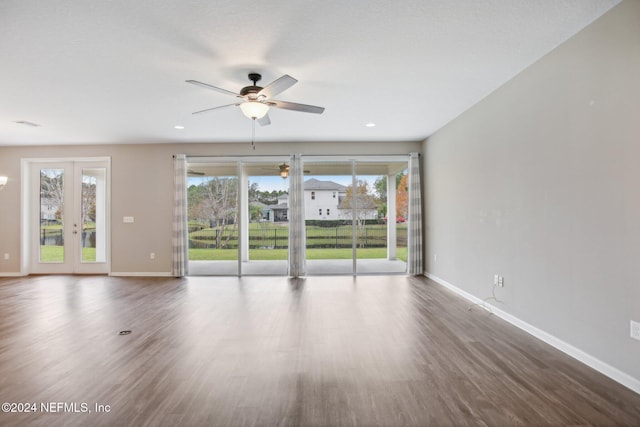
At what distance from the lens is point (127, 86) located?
360cm

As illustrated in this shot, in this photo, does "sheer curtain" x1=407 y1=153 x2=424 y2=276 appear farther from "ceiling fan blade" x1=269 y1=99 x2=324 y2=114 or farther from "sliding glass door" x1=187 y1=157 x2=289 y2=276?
"ceiling fan blade" x1=269 y1=99 x2=324 y2=114

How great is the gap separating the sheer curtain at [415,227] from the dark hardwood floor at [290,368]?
1.89 m

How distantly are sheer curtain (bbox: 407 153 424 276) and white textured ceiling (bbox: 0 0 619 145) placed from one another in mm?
1799

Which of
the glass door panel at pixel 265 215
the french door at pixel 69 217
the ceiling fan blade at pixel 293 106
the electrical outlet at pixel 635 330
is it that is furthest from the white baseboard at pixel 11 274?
the electrical outlet at pixel 635 330

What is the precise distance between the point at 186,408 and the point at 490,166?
4075 millimetres

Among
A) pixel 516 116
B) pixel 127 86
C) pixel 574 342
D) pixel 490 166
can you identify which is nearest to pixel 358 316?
pixel 574 342

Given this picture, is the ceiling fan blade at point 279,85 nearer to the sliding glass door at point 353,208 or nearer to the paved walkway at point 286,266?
the sliding glass door at point 353,208

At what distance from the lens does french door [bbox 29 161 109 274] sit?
6.58 meters

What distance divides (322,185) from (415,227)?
6.84ft

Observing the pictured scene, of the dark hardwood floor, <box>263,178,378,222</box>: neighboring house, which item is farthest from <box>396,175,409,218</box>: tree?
the dark hardwood floor

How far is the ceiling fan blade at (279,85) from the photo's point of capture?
2820 millimetres

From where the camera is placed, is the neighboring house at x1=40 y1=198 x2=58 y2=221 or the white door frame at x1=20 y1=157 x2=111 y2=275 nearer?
the white door frame at x1=20 y1=157 x2=111 y2=275

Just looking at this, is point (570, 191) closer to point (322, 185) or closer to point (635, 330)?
point (635, 330)

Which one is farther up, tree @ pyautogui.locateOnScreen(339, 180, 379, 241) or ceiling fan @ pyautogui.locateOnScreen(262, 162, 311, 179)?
ceiling fan @ pyautogui.locateOnScreen(262, 162, 311, 179)
